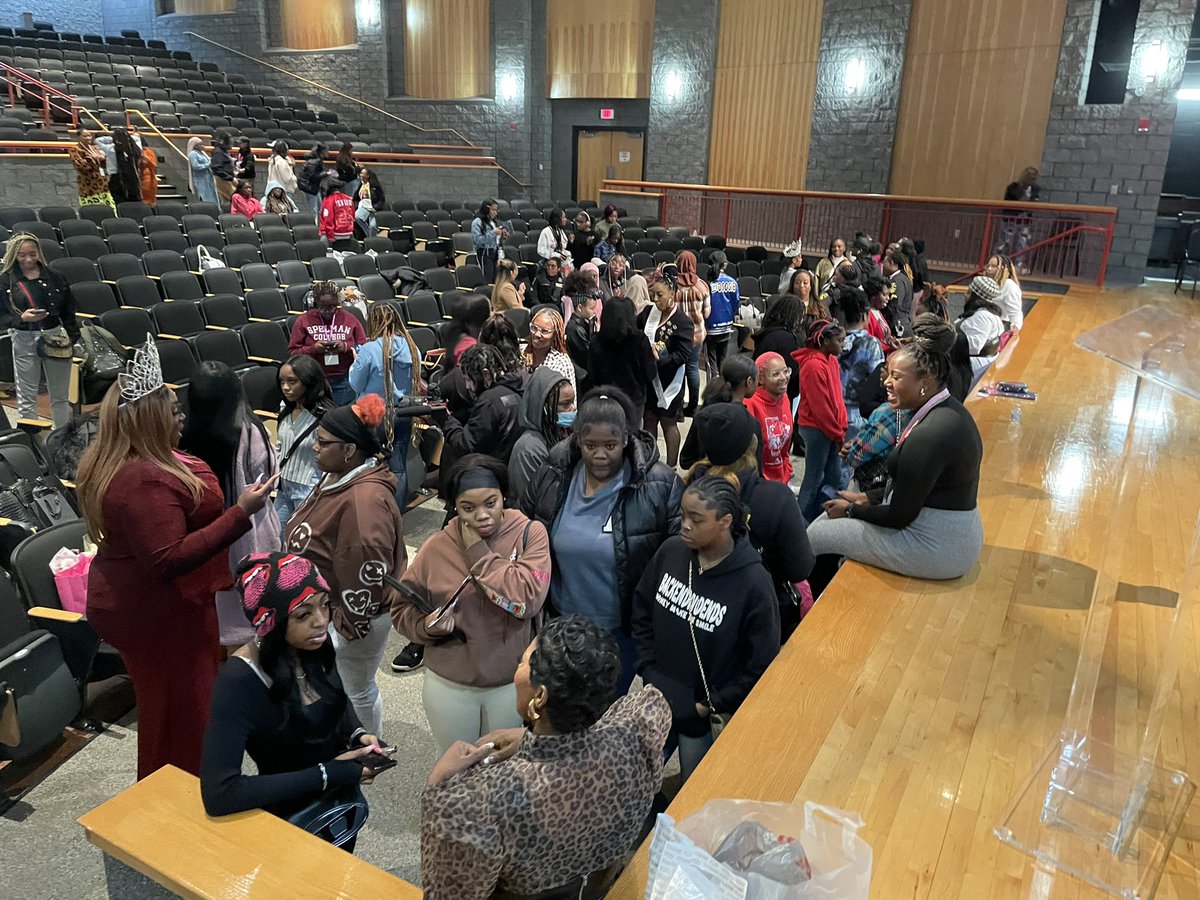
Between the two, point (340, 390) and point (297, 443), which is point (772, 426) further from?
point (340, 390)

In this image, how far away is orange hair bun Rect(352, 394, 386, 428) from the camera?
2748 millimetres

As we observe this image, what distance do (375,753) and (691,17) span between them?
1639 cm

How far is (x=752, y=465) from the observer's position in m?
2.83

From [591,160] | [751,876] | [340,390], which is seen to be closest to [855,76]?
[591,160]

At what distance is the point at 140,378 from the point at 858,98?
14319mm

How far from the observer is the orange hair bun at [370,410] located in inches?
108

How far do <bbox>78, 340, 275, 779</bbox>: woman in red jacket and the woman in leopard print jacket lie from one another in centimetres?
138

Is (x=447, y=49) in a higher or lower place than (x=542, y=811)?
higher

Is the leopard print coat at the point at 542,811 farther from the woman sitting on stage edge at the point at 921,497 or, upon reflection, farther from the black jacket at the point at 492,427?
the black jacket at the point at 492,427

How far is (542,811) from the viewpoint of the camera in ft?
4.66

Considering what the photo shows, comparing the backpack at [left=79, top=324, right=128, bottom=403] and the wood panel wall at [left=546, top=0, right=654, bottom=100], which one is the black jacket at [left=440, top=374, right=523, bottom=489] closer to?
the backpack at [left=79, top=324, right=128, bottom=403]

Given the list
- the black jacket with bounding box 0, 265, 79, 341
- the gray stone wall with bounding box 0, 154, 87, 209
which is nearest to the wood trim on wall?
the gray stone wall with bounding box 0, 154, 87, 209

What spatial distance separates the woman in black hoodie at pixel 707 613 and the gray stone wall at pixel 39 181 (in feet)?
33.6

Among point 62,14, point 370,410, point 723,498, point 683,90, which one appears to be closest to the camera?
point 723,498
